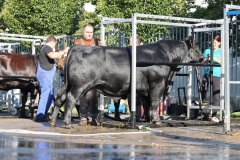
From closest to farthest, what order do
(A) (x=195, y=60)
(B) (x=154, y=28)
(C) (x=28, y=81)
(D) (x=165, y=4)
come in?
(A) (x=195, y=60)
(C) (x=28, y=81)
(B) (x=154, y=28)
(D) (x=165, y=4)

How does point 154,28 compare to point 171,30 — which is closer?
point 171,30

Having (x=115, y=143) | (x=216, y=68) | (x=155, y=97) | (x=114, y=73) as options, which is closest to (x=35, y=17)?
(x=216, y=68)

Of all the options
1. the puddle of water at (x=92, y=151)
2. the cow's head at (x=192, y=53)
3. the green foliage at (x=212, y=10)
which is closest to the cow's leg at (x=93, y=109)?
the cow's head at (x=192, y=53)

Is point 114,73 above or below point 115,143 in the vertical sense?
above

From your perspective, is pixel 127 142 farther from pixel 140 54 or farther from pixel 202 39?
pixel 202 39

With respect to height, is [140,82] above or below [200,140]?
above

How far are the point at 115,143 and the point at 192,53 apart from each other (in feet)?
16.4

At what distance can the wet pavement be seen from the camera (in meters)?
10.3

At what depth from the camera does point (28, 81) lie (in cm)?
2020

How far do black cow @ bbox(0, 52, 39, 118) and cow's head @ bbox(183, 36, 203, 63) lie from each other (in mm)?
4943

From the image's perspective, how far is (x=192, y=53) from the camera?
16.7 m

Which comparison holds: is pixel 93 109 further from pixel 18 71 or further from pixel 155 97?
pixel 18 71

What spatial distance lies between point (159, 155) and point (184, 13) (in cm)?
2842

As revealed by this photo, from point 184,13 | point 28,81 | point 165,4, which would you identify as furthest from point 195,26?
point 184,13
